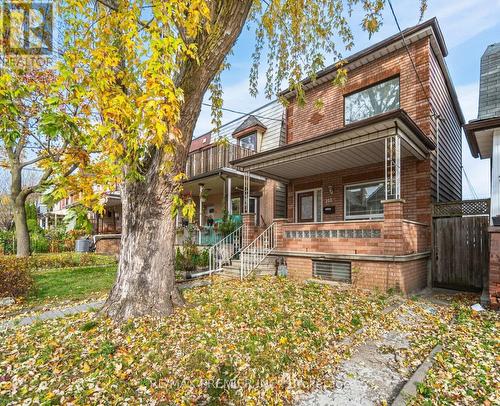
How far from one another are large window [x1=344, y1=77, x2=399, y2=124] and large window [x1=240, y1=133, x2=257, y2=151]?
4351 millimetres

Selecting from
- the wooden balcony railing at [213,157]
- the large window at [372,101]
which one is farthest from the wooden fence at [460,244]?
the wooden balcony railing at [213,157]

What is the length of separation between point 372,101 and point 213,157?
6797 millimetres

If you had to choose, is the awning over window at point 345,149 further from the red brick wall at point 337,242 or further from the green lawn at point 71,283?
the green lawn at point 71,283

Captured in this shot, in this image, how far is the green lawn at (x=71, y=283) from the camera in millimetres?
6246

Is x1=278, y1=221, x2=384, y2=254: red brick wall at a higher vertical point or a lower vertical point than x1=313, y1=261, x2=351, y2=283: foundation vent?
higher

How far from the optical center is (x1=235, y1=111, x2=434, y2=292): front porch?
6.21 m

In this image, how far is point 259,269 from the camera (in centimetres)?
845

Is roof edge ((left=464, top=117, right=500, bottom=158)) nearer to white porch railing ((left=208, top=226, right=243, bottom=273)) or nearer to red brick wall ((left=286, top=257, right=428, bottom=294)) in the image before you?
red brick wall ((left=286, top=257, right=428, bottom=294))

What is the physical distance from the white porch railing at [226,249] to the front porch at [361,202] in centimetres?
191

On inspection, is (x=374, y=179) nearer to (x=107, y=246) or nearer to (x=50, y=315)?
(x=50, y=315)

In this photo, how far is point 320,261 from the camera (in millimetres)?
7629

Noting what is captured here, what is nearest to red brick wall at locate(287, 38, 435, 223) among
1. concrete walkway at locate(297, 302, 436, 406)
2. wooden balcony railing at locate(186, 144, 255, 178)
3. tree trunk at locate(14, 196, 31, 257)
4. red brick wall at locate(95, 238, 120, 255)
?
wooden balcony railing at locate(186, 144, 255, 178)

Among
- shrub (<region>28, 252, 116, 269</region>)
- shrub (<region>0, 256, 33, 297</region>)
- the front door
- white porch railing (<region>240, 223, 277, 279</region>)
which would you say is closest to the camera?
shrub (<region>0, 256, 33, 297</region>)

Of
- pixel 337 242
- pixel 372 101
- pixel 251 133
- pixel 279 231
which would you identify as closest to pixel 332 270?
pixel 337 242
